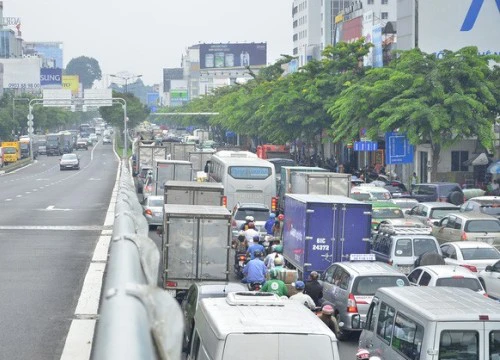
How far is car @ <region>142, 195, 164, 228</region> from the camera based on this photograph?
126 feet

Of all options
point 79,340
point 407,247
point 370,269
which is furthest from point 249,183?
point 79,340

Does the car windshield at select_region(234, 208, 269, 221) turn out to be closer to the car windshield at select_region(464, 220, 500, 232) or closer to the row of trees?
the car windshield at select_region(464, 220, 500, 232)

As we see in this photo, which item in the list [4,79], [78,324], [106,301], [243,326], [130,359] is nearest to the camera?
[130,359]

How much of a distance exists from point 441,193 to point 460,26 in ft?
96.6

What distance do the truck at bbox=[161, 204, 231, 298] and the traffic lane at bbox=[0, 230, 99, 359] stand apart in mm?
2018

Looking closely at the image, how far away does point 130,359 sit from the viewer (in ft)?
12.6

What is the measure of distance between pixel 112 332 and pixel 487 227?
2608cm

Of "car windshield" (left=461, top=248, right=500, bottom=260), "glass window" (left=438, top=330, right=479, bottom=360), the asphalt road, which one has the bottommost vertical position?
the asphalt road

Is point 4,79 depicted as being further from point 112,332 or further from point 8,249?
point 112,332

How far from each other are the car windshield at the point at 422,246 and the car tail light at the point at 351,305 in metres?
6.44

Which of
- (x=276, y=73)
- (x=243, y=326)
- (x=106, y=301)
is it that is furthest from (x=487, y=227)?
(x=276, y=73)

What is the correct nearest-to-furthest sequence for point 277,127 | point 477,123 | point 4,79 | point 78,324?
point 78,324 → point 477,123 → point 277,127 → point 4,79

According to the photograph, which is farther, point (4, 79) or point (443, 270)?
point (4, 79)

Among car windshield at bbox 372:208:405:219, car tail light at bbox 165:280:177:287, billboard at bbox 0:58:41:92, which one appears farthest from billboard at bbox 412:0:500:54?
Answer: billboard at bbox 0:58:41:92
